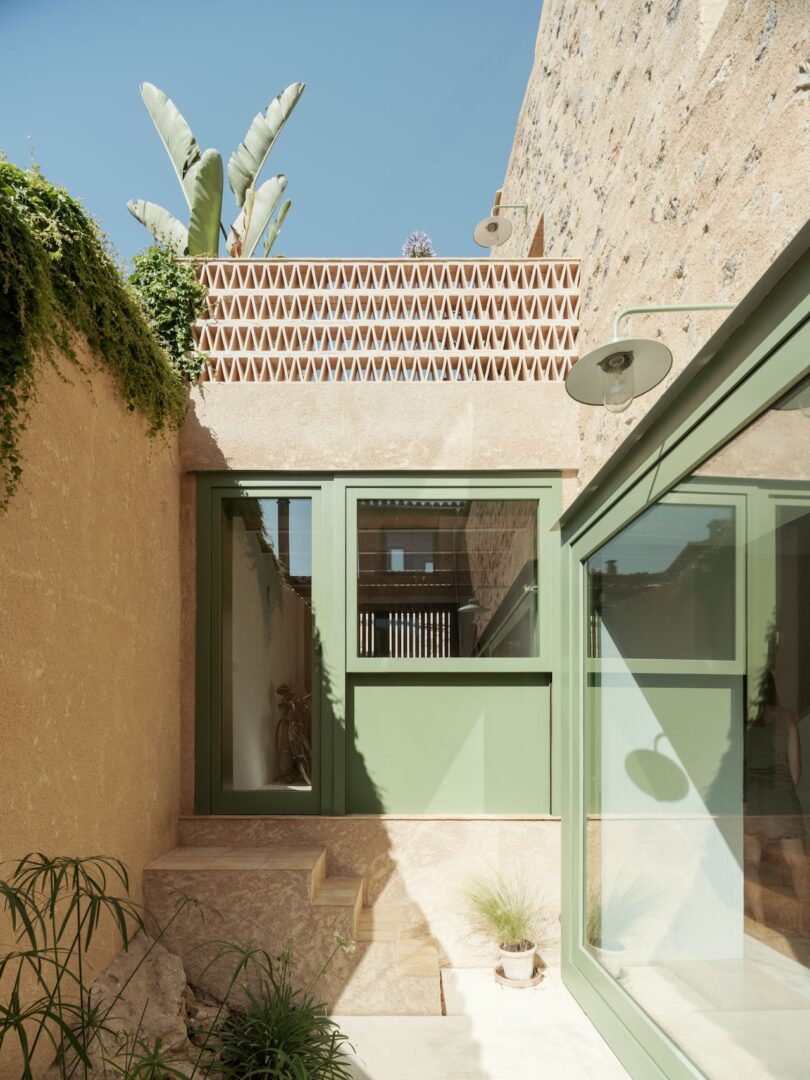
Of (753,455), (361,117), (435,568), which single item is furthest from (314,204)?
(753,455)

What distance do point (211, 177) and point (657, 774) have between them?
671 cm

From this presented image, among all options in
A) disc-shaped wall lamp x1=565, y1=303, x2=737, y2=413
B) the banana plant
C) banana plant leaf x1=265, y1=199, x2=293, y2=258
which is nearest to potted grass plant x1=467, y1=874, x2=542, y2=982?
disc-shaped wall lamp x1=565, y1=303, x2=737, y2=413

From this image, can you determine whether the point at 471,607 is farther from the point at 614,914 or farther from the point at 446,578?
the point at 614,914

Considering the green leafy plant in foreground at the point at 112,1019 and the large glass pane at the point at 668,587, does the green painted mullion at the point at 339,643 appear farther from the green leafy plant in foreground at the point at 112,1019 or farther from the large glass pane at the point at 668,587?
the large glass pane at the point at 668,587

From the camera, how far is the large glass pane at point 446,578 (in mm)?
4820

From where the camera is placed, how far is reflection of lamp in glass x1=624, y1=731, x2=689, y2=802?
116 inches

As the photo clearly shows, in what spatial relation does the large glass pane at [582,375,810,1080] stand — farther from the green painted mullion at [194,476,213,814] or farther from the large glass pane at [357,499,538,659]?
the green painted mullion at [194,476,213,814]

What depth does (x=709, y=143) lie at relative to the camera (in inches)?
121

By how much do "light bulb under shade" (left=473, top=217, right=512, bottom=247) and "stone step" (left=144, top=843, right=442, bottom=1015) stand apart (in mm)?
4715

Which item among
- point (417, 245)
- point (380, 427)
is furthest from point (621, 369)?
point (417, 245)

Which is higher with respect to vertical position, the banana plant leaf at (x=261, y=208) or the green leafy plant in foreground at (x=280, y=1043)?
the banana plant leaf at (x=261, y=208)

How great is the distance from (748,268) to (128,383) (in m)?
2.81

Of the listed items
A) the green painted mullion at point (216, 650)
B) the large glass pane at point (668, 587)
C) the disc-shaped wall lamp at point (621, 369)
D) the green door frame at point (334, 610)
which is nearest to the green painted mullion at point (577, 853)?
the large glass pane at point (668, 587)

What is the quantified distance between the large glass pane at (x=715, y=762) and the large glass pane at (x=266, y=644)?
1.82 meters
